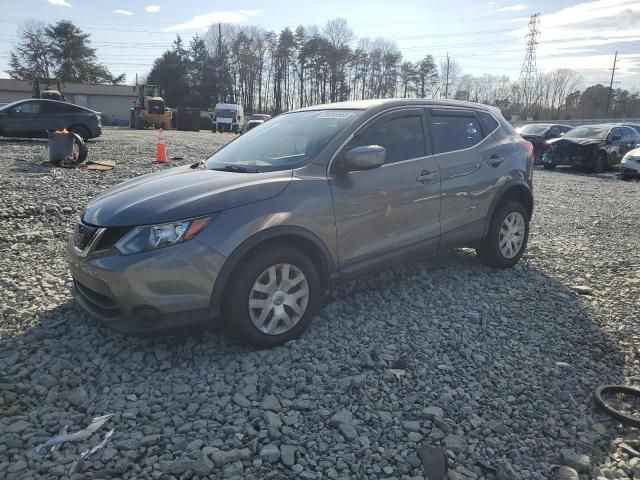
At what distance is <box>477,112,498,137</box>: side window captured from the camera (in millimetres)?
5176

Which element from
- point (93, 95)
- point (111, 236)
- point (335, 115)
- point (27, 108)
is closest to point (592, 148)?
point (335, 115)

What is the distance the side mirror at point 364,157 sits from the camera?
3672 millimetres

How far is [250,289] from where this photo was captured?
3.28 metres

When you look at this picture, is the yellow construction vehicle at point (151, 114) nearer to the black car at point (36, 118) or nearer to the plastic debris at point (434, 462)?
the black car at point (36, 118)

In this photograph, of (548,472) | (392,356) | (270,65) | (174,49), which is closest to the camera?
(548,472)

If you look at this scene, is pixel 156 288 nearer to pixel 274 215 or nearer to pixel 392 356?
pixel 274 215

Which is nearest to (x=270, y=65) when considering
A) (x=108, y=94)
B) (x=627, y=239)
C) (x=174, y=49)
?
(x=174, y=49)

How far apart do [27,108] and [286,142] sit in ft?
54.7

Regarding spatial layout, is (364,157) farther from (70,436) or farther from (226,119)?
(226,119)

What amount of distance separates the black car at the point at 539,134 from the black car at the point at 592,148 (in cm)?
106

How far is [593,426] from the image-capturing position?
284 cm

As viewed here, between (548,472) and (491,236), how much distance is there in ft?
9.77

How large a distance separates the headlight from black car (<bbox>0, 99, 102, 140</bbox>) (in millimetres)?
16728

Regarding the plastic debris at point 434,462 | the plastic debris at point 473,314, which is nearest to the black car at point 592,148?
the plastic debris at point 473,314
